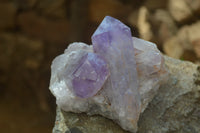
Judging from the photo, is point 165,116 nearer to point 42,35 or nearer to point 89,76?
point 89,76

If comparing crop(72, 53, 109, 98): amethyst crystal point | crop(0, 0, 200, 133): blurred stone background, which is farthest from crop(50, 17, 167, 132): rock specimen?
crop(0, 0, 200, 133): blurred stone background

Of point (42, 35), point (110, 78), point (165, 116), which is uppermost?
point (110, 78)

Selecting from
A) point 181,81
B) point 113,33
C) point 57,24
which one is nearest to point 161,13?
point 57,24

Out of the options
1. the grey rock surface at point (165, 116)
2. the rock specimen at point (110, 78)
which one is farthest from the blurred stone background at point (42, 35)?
the rock specimen at point (110, 78)

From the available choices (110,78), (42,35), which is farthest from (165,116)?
(42,35)

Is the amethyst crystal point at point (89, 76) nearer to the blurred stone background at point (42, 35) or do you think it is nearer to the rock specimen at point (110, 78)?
the rock specimen at point (110, 78)

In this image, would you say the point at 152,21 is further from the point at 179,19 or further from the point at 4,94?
the point at 4,94
